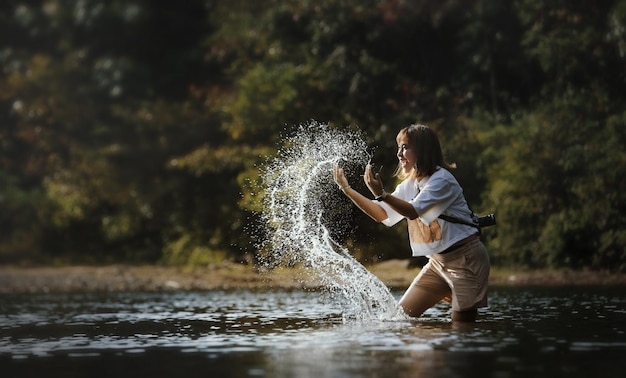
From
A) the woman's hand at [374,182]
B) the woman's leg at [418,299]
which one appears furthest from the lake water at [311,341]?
the woman's hand at [374,182]

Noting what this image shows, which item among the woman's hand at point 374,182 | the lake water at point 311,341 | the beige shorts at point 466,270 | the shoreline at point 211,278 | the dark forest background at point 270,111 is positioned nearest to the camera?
the lake water at point 311,341

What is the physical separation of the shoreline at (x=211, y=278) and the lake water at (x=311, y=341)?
5282 mm

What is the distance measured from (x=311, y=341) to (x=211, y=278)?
15702 mm

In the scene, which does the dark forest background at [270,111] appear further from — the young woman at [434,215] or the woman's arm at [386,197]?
the woman's arm at [386,197]

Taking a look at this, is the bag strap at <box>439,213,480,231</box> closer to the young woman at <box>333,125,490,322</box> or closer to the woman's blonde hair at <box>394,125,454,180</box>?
the young woman at <box>333,125,490,322</box>

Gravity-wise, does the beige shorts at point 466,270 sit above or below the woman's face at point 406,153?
below

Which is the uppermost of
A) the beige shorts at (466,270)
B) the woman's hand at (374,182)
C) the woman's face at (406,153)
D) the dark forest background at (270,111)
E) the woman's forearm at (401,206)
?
the dark forest background at (270,111)

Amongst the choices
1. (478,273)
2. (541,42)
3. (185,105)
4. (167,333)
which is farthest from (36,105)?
(478,273)

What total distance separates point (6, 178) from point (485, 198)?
56.8 feet

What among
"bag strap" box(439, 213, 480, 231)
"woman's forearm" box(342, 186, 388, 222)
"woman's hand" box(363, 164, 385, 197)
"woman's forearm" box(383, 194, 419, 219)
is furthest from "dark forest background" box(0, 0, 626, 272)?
"woman's hand" box(363, 164, 385, 197)

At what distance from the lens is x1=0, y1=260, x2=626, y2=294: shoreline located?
69.3 ft

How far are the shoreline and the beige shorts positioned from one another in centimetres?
885

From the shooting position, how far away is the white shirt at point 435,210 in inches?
371

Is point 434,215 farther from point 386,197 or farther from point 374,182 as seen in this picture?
point 374,182
